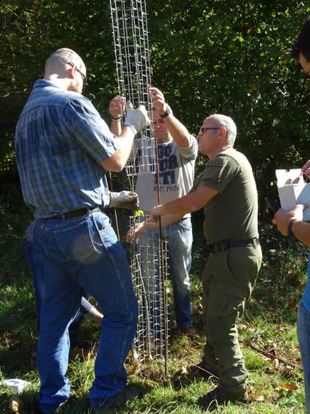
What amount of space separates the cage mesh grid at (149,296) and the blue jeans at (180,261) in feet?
0.42

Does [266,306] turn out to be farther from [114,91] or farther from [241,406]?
[114,91]

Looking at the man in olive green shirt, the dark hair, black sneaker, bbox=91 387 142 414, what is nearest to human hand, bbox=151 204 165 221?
the man in olive green shirt

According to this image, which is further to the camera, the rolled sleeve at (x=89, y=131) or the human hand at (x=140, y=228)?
the human hand at (x=140, y=228)

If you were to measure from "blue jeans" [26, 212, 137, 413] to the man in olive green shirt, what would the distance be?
55 cm

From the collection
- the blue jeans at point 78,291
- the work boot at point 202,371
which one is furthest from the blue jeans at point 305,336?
the work boot at point 202,371

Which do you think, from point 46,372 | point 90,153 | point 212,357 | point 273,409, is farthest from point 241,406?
point 90,153

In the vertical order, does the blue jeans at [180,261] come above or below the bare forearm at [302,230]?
below

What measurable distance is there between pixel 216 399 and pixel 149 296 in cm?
85

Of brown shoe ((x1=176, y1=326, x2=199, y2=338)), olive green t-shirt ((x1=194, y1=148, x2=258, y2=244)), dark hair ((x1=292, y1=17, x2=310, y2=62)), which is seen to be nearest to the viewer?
dark hair ((x1=292, y1=17, x2=310, y2=62))

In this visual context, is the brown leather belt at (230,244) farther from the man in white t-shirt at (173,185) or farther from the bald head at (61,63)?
the bald head at (61,63)

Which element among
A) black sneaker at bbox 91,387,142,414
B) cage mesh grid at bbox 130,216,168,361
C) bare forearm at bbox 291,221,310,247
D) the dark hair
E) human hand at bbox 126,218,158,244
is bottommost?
black sneaker at bbox 91,387,142,414

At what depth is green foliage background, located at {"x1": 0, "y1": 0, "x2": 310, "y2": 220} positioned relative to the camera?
243 inches

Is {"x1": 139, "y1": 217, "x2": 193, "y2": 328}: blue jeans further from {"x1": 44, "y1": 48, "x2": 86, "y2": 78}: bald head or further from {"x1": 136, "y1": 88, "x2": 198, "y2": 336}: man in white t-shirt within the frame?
{"x1": 44, "y1": 48, "x2": 86, "y2": 78}: bald head

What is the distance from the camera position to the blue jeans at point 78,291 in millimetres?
3291
